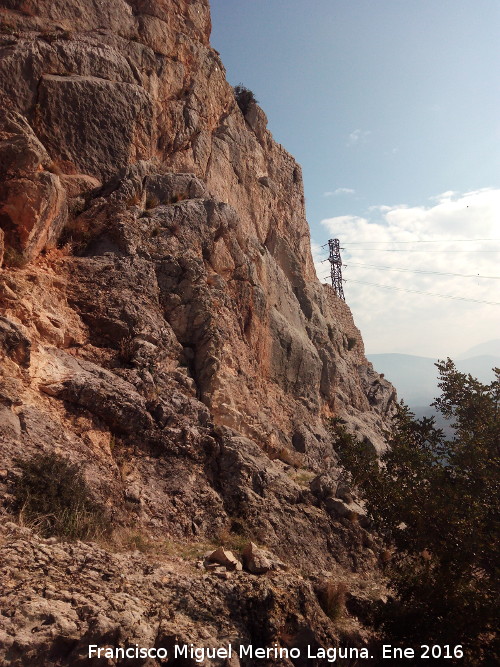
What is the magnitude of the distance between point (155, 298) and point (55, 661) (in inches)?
302

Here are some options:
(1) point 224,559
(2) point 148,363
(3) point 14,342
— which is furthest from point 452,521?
(3) point 14,342

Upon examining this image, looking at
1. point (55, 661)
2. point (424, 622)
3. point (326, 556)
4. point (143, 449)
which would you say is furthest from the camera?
point (326, 556)

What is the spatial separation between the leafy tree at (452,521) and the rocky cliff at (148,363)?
1077 millimetres

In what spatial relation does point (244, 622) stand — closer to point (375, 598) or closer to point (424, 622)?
point (424, 622)

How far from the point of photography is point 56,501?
577cm

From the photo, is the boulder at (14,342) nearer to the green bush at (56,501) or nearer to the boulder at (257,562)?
the green bush at (56,501)

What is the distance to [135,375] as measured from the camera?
8.92 m

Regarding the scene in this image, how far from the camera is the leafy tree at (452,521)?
18.4 ft

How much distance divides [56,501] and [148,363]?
3898mm

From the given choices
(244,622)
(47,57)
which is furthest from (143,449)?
(47,57)

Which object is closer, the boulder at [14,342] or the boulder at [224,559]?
the boulder at [224,559]

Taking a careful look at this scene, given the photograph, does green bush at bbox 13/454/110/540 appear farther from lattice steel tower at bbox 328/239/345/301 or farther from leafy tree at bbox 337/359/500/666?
lattice steel tower at bbox 328/239/345/301

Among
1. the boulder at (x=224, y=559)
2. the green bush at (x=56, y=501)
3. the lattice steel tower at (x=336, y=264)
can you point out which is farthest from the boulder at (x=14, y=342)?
the lattice steel tower at (x=336, y=264)

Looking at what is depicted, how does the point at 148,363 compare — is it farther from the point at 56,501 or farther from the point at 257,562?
the point at 257,562
